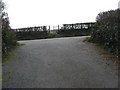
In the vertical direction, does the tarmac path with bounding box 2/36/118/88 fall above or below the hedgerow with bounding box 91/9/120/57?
below

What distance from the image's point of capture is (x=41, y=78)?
19.4 ft

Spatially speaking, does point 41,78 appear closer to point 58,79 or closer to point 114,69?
point 58,79

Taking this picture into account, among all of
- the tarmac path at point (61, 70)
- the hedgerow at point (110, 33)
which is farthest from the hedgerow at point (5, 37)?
the hedgerow at point (110, 33)

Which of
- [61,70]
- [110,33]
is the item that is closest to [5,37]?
[61,70]

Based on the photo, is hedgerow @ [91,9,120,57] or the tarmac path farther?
hedgerow @ [91,9,120,57]

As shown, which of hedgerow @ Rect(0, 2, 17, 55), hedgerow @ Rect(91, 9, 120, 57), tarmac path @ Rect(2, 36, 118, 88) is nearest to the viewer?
tarmac path @ Rect(2, 36, 118, 88)

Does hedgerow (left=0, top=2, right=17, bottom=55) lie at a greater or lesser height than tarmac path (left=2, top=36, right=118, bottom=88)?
greater

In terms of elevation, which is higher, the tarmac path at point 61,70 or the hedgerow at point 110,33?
the hedgerow at point 110,33

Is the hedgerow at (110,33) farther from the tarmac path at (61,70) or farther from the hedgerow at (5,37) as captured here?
the hedgerow at (5,37)

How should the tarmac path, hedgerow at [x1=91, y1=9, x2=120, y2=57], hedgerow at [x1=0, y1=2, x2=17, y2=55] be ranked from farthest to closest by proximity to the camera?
A: hedgerow at [x1=0, y1=2, x2=17, y2=55], hedgerow at [x1=91, y1=9, x2=120, y2=57], the tarmac path

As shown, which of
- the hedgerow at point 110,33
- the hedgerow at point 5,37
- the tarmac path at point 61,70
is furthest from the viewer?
the hedgerow at point 5,37

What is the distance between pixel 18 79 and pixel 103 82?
9.28ft

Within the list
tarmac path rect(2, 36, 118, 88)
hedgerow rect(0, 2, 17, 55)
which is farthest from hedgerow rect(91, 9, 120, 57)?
hedgerow rect(0, 2, 17, 55)

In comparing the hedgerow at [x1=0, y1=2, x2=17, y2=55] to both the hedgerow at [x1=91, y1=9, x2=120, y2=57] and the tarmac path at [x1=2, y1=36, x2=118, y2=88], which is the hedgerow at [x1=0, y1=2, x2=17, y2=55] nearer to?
the tarmac path at [x1=2, y1=36, x2=118, y2=88]
